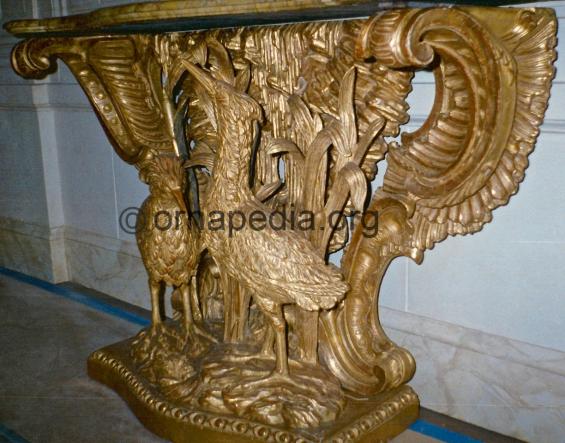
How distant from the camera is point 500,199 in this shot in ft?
3.51

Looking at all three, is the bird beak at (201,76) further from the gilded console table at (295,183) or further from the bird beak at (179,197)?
the bird beak at (179,197)

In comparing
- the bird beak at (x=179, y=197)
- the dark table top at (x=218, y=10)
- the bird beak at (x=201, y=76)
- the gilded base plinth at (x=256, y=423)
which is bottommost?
the gilded base plinth at (x=256, y=423)

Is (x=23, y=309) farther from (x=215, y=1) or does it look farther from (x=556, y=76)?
(x=556, y=76)

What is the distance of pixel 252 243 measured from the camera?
1046 millimetres

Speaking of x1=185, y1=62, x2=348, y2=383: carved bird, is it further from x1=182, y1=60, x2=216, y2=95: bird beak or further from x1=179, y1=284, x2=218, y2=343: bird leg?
x1=179, y1=284, x2=218, y2=343: bird leg

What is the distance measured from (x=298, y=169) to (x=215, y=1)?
1.30 feet

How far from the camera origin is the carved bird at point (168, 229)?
1.23 m

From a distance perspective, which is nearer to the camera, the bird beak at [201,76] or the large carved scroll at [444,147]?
the large carved scroll at [444,147]

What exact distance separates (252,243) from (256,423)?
11.8 inches

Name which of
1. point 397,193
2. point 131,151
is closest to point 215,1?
point 397,193

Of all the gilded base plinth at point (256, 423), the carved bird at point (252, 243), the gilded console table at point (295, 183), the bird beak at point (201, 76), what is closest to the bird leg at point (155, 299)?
the gilded console table at point (295, 183)

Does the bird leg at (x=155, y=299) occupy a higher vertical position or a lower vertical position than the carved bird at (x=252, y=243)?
lower

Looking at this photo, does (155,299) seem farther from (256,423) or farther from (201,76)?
(201,76)

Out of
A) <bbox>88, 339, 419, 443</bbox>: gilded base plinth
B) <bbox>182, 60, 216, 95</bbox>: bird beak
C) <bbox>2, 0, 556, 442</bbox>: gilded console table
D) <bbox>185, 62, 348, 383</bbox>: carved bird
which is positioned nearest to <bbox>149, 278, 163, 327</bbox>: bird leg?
<bbox>2, 0, 556, 442</bbox>: gilded console table
